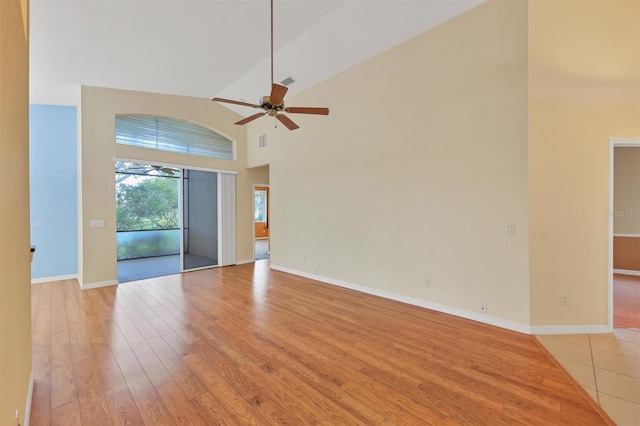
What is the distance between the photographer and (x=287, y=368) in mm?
2312

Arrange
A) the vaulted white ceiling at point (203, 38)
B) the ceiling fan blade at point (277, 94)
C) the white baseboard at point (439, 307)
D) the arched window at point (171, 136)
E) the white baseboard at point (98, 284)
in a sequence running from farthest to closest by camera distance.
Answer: the arched window at point (171, 136) → the white baseboard at point (98, 284) → the vaulted white ceiling at point (203, 38) → the white baseboard at point (439, 307) → the ceiling fan blade at point (277, 94)

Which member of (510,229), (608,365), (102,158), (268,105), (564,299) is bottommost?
(608,365)

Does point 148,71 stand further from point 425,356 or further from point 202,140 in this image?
point 425,356

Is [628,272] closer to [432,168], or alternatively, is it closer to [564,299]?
[564,299]

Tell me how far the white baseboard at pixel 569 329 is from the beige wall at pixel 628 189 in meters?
3.73

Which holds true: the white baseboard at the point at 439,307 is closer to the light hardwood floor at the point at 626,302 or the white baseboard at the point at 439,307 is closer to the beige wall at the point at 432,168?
the beige wall at the point at 432,168

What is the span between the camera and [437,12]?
10.8ft

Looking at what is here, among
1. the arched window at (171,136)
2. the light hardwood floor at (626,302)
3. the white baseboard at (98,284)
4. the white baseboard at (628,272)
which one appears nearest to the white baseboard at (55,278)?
the white baseboard at (98,284)

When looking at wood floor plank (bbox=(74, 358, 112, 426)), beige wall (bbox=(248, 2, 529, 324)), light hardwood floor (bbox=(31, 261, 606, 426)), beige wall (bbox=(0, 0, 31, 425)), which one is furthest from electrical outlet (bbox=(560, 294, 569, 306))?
beige wall (bbox=(0, 0, 31, 425))

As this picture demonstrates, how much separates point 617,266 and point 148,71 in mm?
9523

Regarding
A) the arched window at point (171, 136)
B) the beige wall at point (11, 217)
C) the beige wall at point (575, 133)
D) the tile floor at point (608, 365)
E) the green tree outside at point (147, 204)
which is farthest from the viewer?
→ the green tree outside at point (147, 204)

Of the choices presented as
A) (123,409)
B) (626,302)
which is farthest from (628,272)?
(123,409)

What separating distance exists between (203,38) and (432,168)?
12.1ft

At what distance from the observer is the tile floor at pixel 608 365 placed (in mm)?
1893
